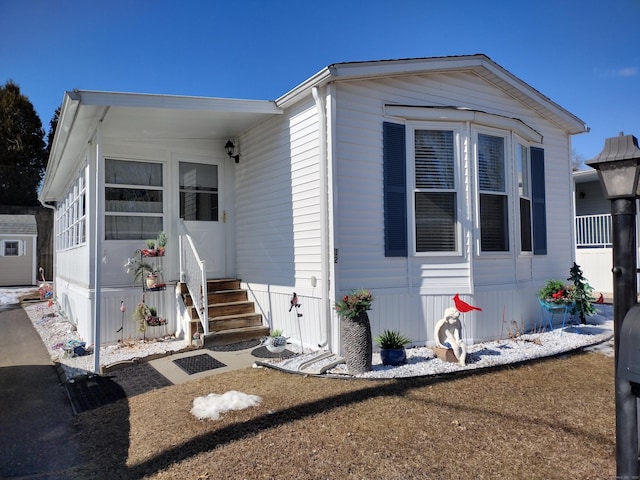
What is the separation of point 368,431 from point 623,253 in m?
2.09

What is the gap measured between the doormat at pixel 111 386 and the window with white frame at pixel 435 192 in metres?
3.69

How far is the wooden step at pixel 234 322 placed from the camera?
6.06 m

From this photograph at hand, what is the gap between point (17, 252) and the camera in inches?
773

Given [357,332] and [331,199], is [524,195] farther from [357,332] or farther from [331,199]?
[357,332]

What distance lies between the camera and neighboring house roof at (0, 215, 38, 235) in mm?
19438

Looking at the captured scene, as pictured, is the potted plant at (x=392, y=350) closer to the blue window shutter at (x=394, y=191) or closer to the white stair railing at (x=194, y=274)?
the blue window shutter at (x=394, y=191)

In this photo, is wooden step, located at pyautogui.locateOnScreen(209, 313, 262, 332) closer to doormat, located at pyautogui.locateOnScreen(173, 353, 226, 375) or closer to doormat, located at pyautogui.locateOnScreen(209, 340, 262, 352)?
doormat, located at pyautogui.locateOnScreen(209, 340, 262, 352)

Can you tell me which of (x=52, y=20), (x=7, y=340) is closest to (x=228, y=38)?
(x=52, y=20)

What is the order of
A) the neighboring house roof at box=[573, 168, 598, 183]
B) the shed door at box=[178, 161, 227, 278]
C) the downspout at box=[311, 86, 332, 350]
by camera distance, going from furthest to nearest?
1. the neighboring house roof at box=[573, 168, 598, 183]
2. the shed door at box=[178, 161, 227, 278]
3. the downspout at box=[311, 86, 332, 350]

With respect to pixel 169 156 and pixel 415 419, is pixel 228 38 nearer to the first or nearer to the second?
pixel 169 156

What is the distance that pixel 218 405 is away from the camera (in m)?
3.73

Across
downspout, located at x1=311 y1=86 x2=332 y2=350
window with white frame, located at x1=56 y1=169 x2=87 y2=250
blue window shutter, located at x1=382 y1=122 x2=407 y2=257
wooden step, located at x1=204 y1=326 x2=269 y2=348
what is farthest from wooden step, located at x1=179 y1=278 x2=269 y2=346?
window with white frame, located at x1=56 y1=169 x2=87 y2=250

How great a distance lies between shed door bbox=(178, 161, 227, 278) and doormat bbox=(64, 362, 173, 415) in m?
2.36

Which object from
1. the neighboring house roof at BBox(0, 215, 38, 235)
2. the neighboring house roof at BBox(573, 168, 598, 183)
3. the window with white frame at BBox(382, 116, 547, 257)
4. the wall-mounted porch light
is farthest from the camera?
the neighboring house roof at BBox(0, 215, 38, 235)
